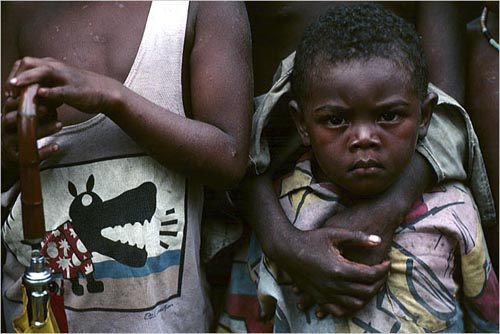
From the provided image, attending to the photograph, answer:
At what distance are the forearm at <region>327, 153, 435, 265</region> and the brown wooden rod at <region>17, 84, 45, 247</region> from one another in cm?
54

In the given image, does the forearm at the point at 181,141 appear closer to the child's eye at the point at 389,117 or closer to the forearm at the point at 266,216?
the forearm at the point at 266,216

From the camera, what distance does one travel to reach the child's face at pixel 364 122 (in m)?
1.29

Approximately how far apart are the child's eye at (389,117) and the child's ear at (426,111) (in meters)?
0.09

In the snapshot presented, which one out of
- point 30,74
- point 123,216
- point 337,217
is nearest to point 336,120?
point 337,217

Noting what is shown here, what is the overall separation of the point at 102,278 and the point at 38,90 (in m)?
0.40

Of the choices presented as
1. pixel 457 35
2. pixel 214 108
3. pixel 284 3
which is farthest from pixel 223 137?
pixel 457 35

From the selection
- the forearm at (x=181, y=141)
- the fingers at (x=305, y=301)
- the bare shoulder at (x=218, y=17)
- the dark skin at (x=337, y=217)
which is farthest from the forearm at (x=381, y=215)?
the bare shoulder at (x=218, y=17)

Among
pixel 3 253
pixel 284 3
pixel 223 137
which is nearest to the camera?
pixel 223 137

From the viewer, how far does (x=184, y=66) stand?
4.53ft

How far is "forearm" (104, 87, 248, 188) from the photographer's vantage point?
1.24m

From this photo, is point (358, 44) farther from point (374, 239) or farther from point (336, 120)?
point (374, 239)

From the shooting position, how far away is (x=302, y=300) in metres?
1.38

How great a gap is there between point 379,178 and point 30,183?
0.59m

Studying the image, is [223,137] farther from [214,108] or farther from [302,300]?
[302,300]
